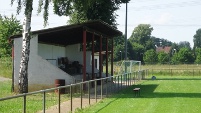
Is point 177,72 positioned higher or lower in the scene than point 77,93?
lower

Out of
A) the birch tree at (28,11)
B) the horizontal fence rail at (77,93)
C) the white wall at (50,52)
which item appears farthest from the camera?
the white wall at (50,52)

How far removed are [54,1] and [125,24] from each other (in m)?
28.5

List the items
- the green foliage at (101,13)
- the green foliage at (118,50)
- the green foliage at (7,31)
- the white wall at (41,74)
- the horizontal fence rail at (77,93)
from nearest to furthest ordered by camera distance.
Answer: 1. the horizontal fence rail at (77,93)
2. the white wall at (41,74)
3. the green foliage at (101,13)
4. the green foliage at (7,31)
5. the green foliage at (118,50)

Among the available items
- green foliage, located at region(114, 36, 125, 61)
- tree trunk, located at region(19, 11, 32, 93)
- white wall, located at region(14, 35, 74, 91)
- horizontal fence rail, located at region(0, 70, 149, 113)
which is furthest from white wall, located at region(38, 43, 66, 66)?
green foliage, located at region(114, 36, 125, 61)

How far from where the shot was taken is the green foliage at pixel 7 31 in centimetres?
4872

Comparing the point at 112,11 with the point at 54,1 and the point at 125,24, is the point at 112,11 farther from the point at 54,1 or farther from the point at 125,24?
the point at 54,1

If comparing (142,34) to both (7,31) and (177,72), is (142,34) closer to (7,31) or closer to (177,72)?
(177,72)

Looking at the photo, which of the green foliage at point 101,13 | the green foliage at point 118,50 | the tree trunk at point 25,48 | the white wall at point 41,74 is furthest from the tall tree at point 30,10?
the green foliage at point 118,50

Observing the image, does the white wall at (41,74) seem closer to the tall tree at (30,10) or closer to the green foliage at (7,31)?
the tall tree at (30,10)

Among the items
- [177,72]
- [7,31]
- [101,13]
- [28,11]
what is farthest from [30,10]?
[177,72]

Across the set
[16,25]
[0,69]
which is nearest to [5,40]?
[16,25]

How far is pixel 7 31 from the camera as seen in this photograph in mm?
50531

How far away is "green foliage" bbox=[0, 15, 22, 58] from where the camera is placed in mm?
48719

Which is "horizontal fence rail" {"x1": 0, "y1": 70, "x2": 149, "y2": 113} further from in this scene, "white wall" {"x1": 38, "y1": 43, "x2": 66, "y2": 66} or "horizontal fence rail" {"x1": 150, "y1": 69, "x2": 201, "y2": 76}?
"horizontal fence rail" {"x1": 150, "y1": 69, "x2": 201, "y2": 76}
